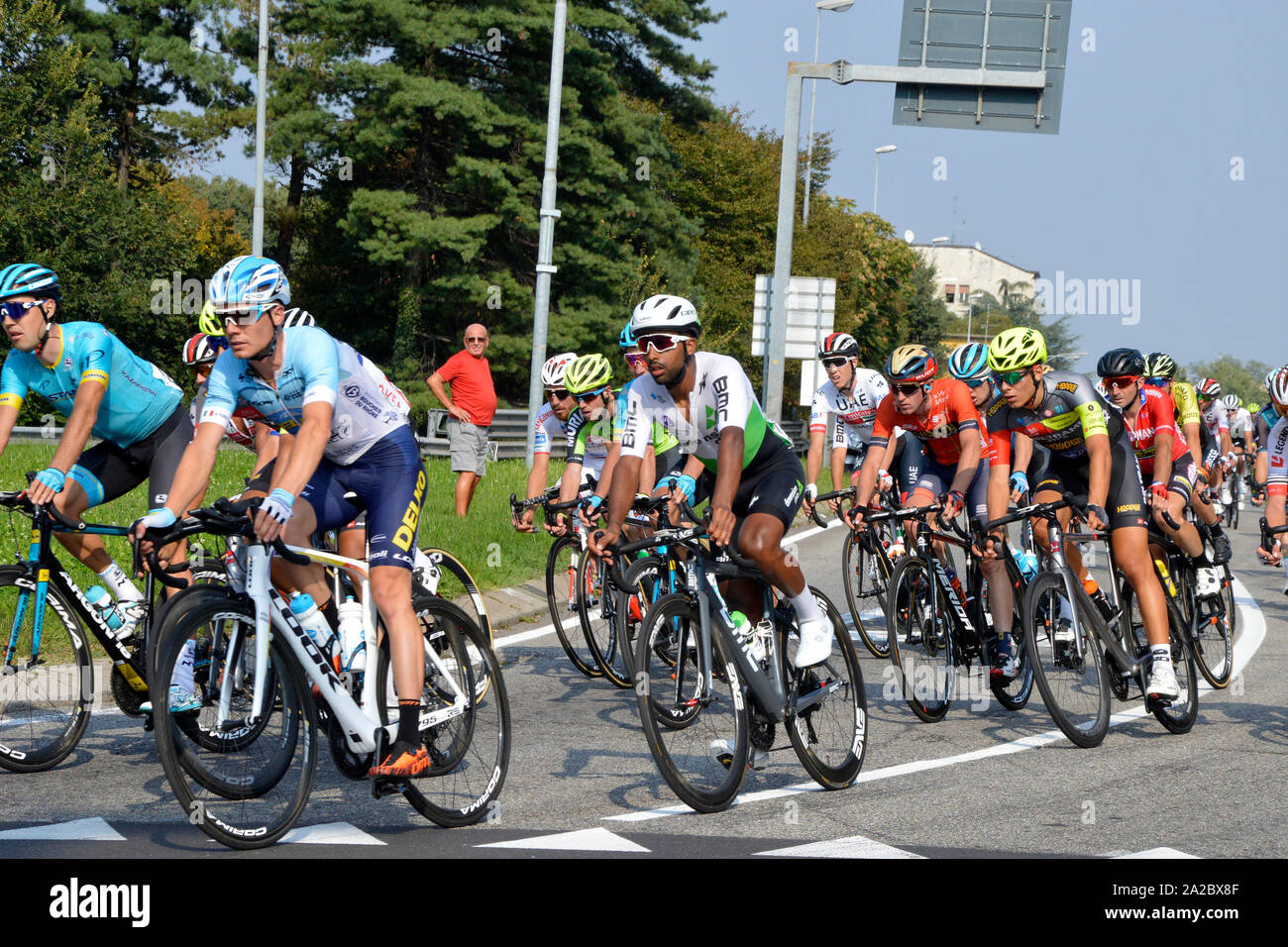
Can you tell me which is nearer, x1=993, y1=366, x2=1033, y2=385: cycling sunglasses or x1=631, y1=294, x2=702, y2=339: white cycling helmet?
x1=631, y1=294, x2=702, y2=339: white cycling helmet

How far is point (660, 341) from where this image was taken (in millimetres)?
6199

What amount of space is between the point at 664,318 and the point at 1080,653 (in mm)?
3060

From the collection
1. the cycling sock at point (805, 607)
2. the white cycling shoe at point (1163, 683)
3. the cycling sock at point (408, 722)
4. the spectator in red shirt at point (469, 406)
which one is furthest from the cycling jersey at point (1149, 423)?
the spectator in red shirt at point (469, 406)

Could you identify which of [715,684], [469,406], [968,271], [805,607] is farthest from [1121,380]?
[968,271]

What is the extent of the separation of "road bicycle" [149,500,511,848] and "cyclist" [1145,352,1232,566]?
6.31 m

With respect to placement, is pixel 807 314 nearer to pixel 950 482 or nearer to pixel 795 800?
pixel 950 482

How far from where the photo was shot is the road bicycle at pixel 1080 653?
7484 mm

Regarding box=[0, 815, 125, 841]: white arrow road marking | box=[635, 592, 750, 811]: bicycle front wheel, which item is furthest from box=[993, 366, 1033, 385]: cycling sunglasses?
box=[0, 815, 125, 841]: white arrow road marking

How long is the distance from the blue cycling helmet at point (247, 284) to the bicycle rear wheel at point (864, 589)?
19.3 feet

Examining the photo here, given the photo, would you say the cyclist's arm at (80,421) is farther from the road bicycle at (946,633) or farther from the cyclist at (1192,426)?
the cyclist at (1192,426)

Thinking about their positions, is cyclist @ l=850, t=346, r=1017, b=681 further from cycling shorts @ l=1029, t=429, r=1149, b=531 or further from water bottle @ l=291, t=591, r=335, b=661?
water bottle @ l=291, t=591, r=335, b=661

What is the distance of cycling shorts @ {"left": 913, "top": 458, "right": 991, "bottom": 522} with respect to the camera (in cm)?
945

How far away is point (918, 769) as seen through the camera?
7.00 metres
